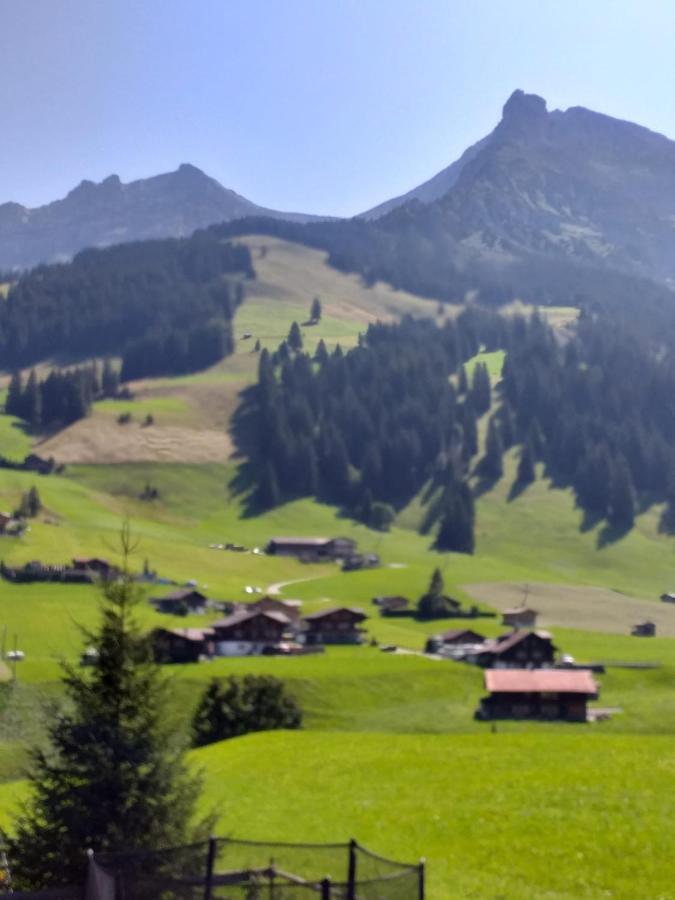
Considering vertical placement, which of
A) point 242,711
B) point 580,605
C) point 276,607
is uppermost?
point 242,711

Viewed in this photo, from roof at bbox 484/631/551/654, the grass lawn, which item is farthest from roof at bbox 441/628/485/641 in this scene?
the grass lawn

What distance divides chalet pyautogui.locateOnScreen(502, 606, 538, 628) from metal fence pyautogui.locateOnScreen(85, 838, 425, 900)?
11860cm

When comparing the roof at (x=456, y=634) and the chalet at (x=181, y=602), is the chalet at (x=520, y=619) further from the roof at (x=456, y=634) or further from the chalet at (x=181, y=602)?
the chalet at (x=181, y=602)

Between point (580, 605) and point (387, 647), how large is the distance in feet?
152

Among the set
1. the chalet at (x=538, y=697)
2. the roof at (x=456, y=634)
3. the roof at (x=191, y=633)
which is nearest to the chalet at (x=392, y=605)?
the roof at (x=456, y=634)

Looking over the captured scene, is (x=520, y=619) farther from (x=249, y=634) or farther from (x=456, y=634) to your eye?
(x=249, y=634)

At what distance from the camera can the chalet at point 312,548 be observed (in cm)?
18475

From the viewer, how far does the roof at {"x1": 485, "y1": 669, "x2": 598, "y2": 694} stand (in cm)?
8756

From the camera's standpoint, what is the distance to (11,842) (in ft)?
A: 81.0

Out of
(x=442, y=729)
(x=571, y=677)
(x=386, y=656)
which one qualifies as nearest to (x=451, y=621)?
(x=386, y=656)

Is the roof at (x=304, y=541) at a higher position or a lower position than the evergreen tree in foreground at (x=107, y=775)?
lower

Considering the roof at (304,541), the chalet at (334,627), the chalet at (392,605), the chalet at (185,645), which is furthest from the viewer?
the roof at (304,541)

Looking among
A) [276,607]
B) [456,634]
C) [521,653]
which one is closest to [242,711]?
[521,653]

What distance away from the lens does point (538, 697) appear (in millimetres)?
88500
